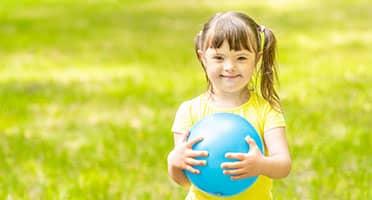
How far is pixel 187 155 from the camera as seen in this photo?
131 inches

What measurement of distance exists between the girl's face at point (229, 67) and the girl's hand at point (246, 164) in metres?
0.27

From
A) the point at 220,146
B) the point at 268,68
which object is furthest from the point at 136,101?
the point at 220,146

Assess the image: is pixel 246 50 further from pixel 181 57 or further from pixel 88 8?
pixel 88 8

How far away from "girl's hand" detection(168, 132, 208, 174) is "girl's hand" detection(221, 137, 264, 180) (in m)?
0.10

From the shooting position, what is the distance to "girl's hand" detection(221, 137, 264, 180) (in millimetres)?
3236

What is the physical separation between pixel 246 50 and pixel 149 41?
9.35 metres

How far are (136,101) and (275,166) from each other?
4853 mm

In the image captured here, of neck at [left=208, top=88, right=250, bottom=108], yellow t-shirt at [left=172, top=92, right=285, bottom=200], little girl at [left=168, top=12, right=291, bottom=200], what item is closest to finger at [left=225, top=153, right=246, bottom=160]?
little girl at [left=168, top=12, right=291, bottom=200]

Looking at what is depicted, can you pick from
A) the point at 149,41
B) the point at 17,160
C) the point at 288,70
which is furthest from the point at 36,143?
the point at 149,41

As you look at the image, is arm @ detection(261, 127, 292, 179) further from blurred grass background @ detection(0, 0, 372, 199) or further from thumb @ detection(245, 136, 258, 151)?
blurred grass background @ detection(0, 0, 372, 199)

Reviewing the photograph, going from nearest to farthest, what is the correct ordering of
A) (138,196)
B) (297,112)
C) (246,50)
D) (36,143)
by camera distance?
(246,50) → (138,196) → (36,143) → (297,112)

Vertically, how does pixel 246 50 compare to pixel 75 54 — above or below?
above

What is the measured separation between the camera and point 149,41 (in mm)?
12719

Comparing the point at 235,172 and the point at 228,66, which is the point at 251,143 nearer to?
the point at 235,172
